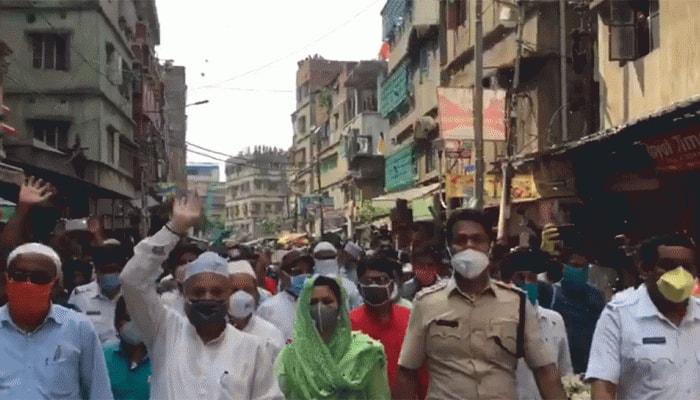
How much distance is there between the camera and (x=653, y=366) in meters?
5.32

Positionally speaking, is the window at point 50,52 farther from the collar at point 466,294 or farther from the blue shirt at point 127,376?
the collar at point 466,294

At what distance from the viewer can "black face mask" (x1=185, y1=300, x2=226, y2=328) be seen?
16.9 ft

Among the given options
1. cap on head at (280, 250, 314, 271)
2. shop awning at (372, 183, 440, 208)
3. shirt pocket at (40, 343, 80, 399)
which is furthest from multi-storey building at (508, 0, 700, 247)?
shop awning at (372, 183, 440, 208)

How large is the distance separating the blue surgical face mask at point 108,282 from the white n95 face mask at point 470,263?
168 inches

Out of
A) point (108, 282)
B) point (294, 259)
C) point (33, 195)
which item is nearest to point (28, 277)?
point (33, 195)

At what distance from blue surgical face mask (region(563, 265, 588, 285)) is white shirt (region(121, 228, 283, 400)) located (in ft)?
15.8

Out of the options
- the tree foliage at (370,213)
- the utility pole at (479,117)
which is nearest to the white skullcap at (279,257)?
the utility pole at (479,117)

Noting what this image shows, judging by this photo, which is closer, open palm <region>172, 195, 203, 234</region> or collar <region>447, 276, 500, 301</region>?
open palm <region>172, 195, 203, 234</region>

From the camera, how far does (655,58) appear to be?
17594 mm

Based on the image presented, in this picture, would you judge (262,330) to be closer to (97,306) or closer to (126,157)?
(97,306)

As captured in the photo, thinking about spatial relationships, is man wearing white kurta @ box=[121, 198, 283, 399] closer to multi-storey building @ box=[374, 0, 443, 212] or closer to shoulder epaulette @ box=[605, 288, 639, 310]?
shoulder epaulette @ box=[605, 288, 639, 310]

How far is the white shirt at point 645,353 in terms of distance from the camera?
530 cm

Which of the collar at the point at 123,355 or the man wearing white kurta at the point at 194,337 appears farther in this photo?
the collar at the point at 123,355

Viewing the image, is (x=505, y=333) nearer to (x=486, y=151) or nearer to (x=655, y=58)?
(x=655, y=58)
